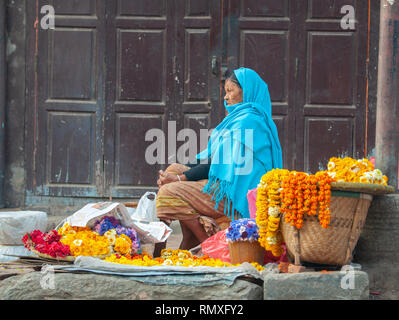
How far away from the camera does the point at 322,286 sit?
312 cm

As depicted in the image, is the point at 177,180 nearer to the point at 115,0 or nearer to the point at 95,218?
the point at 95,218

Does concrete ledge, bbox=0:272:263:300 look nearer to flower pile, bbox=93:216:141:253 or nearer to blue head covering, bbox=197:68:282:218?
flower pile, bbox=93:216:141:253

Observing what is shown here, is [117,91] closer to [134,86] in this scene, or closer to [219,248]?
[134,86]

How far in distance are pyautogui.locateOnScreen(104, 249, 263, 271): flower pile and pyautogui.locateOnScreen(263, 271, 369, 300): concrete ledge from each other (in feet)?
2.10

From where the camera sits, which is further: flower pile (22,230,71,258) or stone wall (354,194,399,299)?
flower pile (22,230,71,258)

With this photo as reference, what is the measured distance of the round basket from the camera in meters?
3.92

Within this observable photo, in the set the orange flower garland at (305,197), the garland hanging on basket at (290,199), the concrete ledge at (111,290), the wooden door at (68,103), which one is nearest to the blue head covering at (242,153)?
the garland hanging on basket at (290,199)

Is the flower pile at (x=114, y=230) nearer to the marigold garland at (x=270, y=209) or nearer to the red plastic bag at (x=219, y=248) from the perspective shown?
the red plastic bag at (x=219, y=248)

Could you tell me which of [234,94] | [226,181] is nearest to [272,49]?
[234,94]

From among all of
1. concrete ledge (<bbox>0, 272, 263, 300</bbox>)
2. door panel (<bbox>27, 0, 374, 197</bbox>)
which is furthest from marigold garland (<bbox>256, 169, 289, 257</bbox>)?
door panel (<bbox>27, 0, 374, 197</bbox>)

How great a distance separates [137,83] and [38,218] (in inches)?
93.0

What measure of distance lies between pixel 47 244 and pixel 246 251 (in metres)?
1.29

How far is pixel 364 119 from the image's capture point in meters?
6.24
